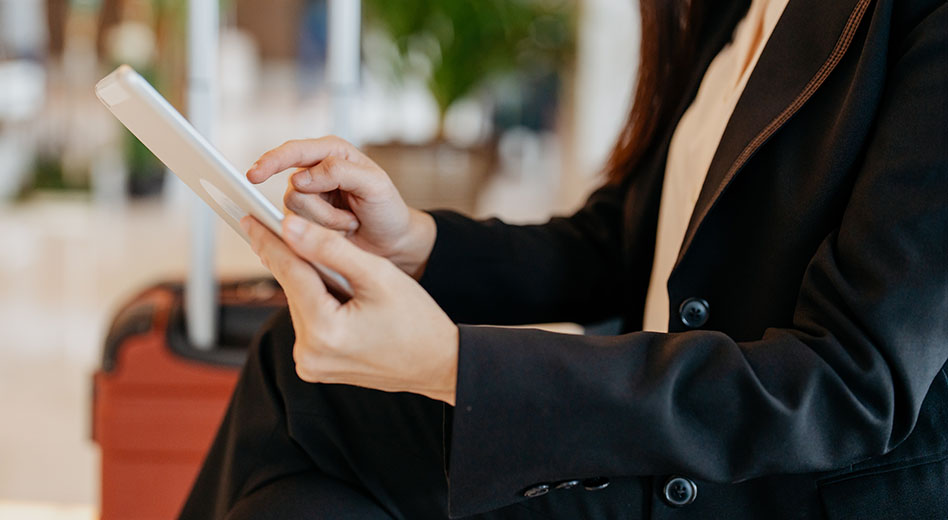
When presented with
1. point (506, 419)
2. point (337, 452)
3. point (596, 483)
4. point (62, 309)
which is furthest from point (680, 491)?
point (62, 309)

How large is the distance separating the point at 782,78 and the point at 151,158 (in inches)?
236

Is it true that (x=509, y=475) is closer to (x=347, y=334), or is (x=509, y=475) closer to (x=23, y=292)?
(x=347, y=334)

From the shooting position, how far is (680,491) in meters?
0.73

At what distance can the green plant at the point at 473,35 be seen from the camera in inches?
147

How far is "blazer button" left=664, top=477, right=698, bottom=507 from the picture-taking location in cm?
73

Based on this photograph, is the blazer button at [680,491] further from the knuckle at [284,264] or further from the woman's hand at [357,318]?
the knuckle at [284,264]

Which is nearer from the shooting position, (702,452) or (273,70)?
(702,452)

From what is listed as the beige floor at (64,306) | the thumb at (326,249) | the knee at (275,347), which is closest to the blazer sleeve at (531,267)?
the knee at (275,347)

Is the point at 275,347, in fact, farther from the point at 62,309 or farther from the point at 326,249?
the point at 62,309

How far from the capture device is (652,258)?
1.04 metres

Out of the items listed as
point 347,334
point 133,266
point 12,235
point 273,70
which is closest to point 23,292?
point 133,266

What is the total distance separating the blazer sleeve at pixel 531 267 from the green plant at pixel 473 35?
2.74m

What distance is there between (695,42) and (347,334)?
0.63m

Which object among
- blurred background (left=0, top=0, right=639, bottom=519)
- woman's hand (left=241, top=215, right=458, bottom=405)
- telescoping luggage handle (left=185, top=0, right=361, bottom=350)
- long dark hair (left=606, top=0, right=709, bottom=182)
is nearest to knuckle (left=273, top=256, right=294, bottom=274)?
woman's hand (left=241, top=215, right=458, bottom=405)
